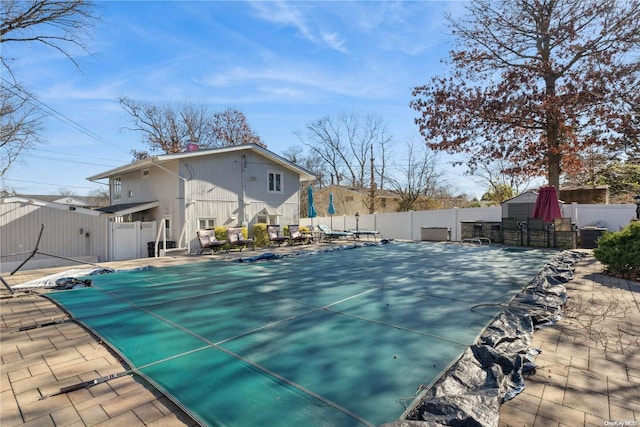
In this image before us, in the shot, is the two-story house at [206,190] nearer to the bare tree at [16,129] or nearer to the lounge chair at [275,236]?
the lounge chair at [275,236]

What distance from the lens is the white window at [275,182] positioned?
1541cm

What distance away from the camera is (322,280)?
20.5 feet

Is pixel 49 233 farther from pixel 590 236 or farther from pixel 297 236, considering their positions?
pixel 590 236

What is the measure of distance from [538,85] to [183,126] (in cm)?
2493

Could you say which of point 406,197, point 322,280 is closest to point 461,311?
point 322,280

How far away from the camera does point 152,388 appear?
95.7 inches

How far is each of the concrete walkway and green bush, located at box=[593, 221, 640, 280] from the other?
8.32 ft

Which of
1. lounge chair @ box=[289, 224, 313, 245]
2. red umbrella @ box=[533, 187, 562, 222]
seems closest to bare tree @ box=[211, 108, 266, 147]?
lounge chair @ box=[289, 224, 313, 245]

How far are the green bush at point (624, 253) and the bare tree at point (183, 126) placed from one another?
2347 cm

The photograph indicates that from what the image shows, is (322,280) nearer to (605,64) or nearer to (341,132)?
(605,64)

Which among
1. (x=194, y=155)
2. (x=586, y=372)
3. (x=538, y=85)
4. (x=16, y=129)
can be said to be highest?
(x=16, y=129)

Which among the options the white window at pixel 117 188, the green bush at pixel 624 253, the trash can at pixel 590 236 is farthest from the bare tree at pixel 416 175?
the white window at pixel 117 188

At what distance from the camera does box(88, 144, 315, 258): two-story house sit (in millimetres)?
12453

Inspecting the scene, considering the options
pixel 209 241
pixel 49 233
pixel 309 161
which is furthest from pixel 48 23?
pixel 309 161
